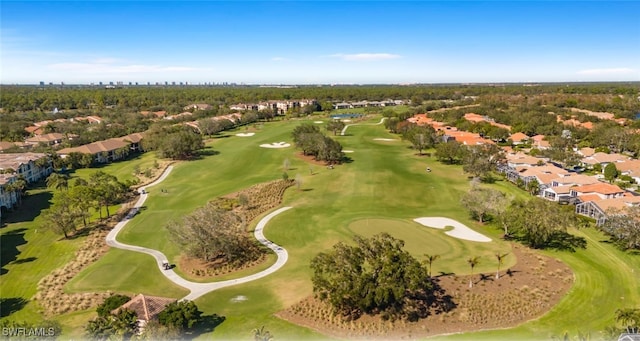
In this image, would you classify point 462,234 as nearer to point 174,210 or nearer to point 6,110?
point 174,210

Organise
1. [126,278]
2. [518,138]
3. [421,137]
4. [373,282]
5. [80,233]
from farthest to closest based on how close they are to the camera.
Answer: [518,138] → [421,137] → [80,233] → [126,278] → [373,282]

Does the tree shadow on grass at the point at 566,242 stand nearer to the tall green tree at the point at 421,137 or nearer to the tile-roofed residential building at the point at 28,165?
the tall green tree at the point at 421,137

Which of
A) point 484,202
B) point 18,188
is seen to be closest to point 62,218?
point 18,188

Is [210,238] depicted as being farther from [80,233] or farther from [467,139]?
[467,139]

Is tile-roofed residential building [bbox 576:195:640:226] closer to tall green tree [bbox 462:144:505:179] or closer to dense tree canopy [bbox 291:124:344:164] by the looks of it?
tall green tree [bbox 462:144:505:179]

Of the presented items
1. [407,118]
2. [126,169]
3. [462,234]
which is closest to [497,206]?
[462,234]

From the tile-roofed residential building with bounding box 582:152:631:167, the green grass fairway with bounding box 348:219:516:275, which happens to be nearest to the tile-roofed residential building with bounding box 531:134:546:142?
the tile-roofed residential building with bounding box 582:152:631:167

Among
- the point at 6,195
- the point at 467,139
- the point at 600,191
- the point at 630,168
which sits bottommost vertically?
the point at 6,195
